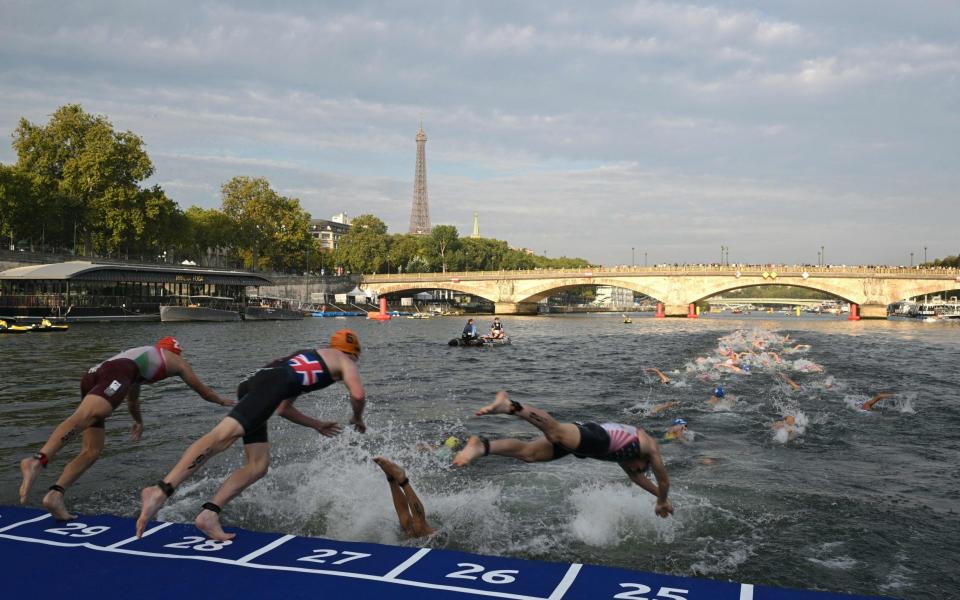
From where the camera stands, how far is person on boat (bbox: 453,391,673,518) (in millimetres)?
6961

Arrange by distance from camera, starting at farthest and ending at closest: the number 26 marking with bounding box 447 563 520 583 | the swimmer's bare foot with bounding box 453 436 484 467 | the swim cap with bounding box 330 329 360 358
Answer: the swim cap with bounding box 330 329 360 358, the swimmer's bare foot with bounding box 453 436 484 467, the number 26 marking with bounding box 447 563 520 583

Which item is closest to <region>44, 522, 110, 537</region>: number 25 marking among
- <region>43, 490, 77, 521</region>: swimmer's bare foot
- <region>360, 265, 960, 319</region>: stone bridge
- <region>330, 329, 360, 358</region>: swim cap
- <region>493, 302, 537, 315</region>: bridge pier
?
<region>43, 490, 77, 521</region>: swimmer's bare foot

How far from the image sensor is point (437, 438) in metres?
15.2

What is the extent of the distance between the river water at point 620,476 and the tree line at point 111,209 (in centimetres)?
4862

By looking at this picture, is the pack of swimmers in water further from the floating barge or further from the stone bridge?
the stone bridge

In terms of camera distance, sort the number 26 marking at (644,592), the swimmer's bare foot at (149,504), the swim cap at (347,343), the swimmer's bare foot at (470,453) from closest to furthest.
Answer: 1. the number 26 marking at (644,592)
2. the swimmer's bare foot at (470,453)
3. the swimmer's bare foot at (149,504)
4. the swim cap at (347,343)

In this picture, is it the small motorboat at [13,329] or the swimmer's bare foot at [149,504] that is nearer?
the swimmer's bare foot at [149,504]

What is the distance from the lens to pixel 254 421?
711cm

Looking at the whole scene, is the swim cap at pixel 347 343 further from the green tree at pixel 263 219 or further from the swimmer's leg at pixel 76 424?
the green tree at pixel 263 219

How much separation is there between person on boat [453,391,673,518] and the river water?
1115 millimetres

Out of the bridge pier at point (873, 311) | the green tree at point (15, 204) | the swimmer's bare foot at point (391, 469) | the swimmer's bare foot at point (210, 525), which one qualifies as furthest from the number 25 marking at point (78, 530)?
the bridge pier at point (873, 311)

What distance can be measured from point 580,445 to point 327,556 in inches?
112

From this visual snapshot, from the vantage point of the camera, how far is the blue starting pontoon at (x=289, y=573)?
5836 mm

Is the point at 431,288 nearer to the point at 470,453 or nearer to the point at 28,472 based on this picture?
the point at 28,472
